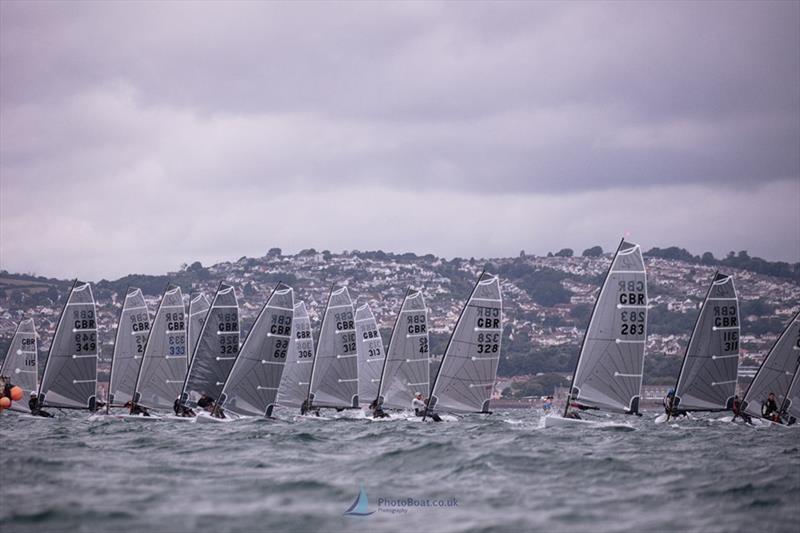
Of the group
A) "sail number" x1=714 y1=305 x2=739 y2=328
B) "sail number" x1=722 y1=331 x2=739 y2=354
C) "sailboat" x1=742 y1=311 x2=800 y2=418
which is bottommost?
"sailboat" x1=742 y1=311 x2=800 y2=418

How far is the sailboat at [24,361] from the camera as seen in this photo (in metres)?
55.7

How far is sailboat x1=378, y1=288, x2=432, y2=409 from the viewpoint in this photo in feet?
178

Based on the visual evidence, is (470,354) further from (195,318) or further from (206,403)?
(195,318)

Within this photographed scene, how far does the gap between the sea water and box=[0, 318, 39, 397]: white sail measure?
17363 mm

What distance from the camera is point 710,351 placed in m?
47.1

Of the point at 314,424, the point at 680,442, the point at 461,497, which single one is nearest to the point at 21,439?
the point at 314,424

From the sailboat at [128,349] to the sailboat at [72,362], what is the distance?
101 inches

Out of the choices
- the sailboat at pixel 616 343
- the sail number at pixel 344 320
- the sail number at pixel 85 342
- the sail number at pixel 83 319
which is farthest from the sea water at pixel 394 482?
the sail number at pixel 344 320

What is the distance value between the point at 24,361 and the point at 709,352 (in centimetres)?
3380

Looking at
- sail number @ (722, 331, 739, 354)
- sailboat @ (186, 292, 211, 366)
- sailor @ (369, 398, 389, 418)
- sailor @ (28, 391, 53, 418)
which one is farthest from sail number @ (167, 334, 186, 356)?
sail number @ (722, 331, 739, 354)

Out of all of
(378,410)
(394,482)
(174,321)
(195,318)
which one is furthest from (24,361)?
(394,482)

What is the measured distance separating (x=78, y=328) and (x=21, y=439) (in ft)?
56.4

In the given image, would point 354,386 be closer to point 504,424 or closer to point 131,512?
point 504,424

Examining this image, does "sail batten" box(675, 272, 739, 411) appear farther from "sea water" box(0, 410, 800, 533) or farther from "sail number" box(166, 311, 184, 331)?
"sail number" box(166, 311, 184, 331)
